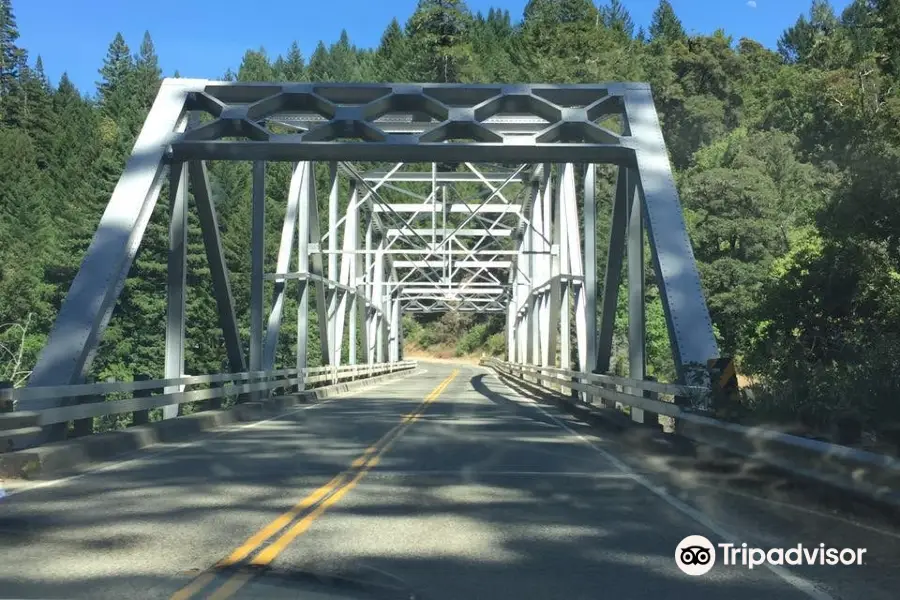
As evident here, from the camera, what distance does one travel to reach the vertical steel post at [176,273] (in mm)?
17125

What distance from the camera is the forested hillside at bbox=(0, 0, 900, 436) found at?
24938 mm

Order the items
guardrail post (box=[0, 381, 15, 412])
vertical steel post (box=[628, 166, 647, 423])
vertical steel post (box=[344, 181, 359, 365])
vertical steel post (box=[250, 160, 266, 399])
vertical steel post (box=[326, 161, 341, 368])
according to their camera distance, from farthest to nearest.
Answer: vertical steel post (box=[344, 181, 359, 365]) < vertical steel post (box=[326, 161, 341, 368]) < vertical steel post (box=[250, 160, 266, 399]) < vertical steel post (box=[628, 166, 647, 423]) < guardrail post (box=[0, 381, 15, 412])

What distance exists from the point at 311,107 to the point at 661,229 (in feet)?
22.3

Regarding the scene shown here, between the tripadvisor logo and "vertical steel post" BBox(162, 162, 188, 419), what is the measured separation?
39.0 ft

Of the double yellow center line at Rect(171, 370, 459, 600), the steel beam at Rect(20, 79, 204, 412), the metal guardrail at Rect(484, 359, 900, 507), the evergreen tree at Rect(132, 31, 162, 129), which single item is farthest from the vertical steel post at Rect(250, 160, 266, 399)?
the evergreen tree at Rect(132, 31, 162, 129)

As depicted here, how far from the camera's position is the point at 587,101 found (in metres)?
19.2

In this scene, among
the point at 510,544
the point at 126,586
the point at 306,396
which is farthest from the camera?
the point at 306,396

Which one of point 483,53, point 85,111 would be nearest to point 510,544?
point 85,111

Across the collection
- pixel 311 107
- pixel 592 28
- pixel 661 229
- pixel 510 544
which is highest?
pixel 592 28

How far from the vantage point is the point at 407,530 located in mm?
7535

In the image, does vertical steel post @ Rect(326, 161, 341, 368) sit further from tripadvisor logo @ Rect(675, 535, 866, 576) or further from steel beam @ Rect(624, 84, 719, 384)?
tripadvisor logo @ Rect(675, 535, 866, 576)

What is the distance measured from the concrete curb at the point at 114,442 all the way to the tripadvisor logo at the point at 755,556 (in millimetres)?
6542

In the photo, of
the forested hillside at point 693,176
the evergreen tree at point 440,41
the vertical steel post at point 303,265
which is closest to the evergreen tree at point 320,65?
the forested hillside at point 693,176

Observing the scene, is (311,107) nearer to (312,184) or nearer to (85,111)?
(312,184)
